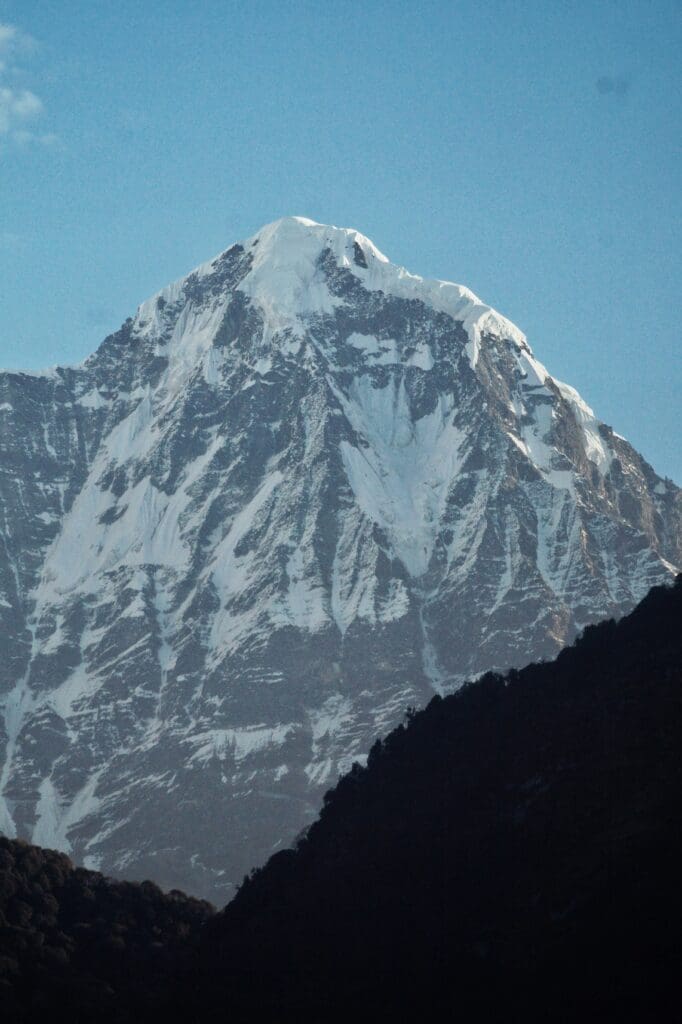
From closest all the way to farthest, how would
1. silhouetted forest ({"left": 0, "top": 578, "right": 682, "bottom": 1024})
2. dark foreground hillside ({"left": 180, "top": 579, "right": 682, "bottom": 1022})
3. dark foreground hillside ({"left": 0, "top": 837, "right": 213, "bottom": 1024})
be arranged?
1. dark foreground hillside ({"left": 180, "top": 579, "right": 682, "bottom": 1022})
2. silhouetted forest ({"left": 0, "top": 578, "right": 682, "bottom": 1024})
3. dark foreground hillside ({"left": 0, "top": 837, "right": 213, "bottom": 1024})

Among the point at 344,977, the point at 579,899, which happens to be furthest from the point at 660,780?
the point at 344,977

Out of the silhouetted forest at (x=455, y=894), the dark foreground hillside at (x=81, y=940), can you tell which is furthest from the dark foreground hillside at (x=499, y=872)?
the dark foreground hillside at (x=81, y=940)

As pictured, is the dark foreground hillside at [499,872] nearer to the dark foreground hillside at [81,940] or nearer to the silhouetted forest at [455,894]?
the silhouetted forest at [455,894]

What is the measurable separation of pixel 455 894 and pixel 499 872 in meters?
2.49

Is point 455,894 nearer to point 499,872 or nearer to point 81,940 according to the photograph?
point 499,872

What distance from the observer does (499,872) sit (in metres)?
121

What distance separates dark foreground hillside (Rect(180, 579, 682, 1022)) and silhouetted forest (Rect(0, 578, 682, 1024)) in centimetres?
15

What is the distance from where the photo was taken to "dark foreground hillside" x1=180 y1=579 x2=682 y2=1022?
347ft

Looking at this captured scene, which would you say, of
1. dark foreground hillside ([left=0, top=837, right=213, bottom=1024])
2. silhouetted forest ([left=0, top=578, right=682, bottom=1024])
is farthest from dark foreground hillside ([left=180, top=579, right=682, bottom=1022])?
dark foreground hillside ([left=0, top=837, right=213, bottom=1024])

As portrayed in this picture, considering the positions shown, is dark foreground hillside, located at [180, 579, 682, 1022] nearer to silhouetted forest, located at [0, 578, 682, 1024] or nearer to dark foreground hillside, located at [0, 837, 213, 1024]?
silhouetted forest, located at [0, 578, 682, 1024]

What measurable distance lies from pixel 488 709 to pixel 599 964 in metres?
46.0

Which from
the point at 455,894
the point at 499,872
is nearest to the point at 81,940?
the point at 455,894

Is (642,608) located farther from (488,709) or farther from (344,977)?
(344,977)

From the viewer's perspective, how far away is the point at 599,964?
339ft
